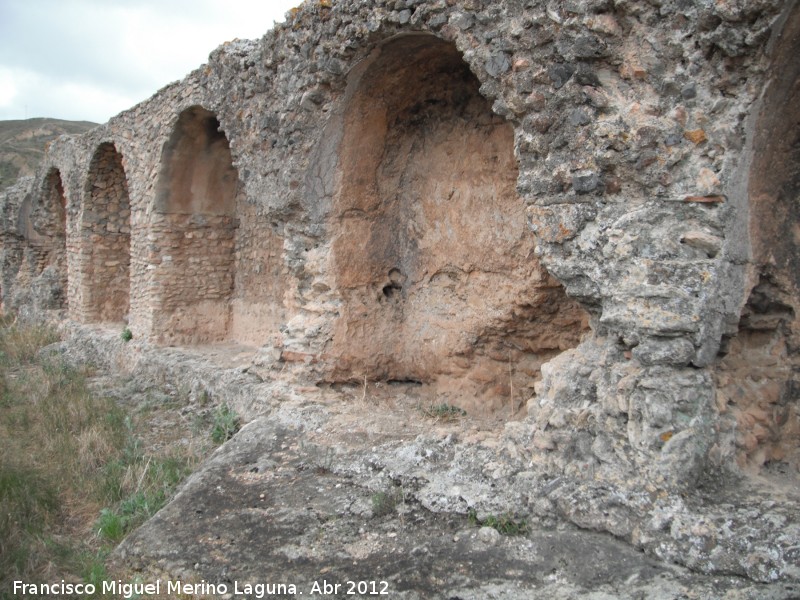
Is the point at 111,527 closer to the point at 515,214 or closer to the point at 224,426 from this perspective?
the point at 224,426

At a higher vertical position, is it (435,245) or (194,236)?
(194,236)

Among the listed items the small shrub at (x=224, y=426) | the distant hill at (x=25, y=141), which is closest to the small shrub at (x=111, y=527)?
the small shrub at (x=224, y=426)

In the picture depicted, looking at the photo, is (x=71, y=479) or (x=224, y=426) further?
(x=224, y=426)

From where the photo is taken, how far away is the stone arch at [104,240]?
9211mm

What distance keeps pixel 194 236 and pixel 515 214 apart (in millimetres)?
4527

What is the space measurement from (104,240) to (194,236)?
2439 millimetres

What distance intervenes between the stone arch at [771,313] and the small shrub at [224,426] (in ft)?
11.2

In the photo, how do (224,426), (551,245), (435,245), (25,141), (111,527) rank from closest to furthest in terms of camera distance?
(551,245), (111,527), (435,245), (224,426), (25,141)

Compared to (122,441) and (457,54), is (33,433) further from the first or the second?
(457,54)

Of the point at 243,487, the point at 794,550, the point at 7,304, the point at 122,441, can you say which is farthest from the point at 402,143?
the point at 7,304

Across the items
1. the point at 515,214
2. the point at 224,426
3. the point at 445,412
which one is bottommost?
the point at 224,426

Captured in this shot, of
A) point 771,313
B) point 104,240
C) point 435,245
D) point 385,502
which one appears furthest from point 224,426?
point 104,240

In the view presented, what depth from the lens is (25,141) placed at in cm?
2797

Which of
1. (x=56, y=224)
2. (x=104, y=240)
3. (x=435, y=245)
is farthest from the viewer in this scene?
(x=56, y=224)
